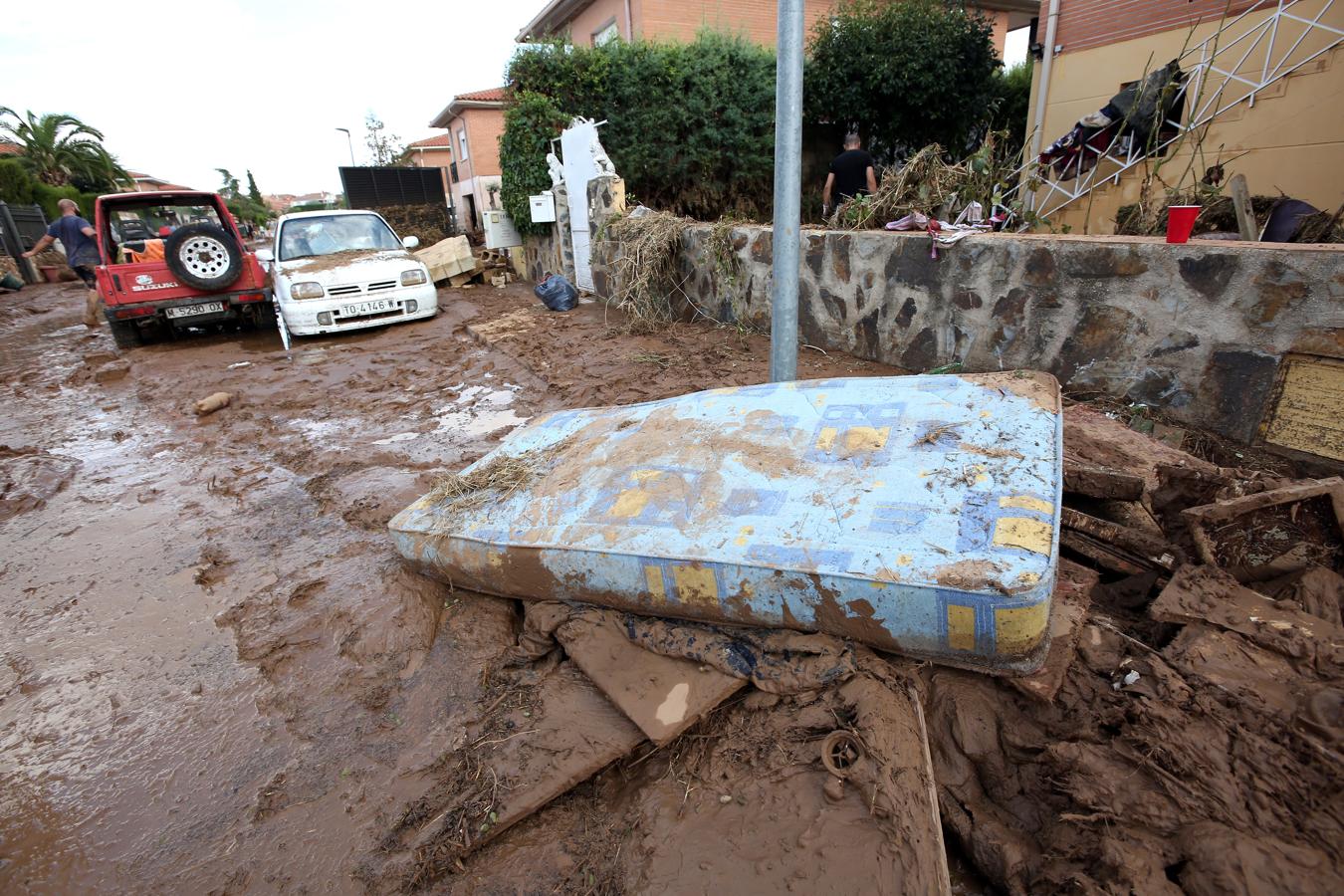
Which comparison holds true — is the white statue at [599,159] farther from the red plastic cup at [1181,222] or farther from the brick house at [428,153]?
the brick house at [428,153]

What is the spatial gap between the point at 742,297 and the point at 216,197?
24.5 feet

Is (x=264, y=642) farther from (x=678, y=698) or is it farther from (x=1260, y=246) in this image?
(x=1260, y=246)

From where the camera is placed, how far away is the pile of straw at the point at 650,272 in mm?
7285

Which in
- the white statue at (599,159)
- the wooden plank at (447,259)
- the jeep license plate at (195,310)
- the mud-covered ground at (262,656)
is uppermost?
the white statue at (599,159)

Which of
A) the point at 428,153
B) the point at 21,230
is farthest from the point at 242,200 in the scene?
the point at 21,230

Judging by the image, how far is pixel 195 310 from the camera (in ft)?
27.6

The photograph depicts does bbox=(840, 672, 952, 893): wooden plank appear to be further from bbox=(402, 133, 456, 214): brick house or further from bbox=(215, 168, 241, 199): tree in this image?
bbox=(215, 168, 241, 199): tree

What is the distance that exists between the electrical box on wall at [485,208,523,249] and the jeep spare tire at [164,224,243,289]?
4781mm

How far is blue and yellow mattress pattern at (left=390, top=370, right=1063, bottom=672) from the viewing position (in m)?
1.85

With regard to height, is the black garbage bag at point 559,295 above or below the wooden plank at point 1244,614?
above

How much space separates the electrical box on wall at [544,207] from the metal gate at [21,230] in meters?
15.5

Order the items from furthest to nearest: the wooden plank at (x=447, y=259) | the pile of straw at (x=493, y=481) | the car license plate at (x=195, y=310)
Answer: the wooden plank at (x=447, y=259) → the car license plate at (x=195, y=310) → the pile of straw at (x=493, y=481)

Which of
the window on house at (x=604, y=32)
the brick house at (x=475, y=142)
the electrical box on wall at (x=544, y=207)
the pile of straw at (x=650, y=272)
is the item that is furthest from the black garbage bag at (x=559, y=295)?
the brick house at (x=475, y=142)

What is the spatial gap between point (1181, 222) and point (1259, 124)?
5851 millimetres
